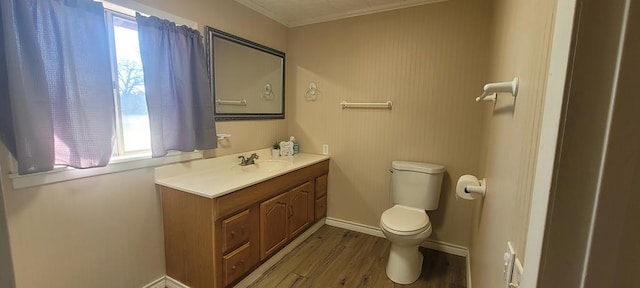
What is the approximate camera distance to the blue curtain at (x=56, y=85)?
1177 mm

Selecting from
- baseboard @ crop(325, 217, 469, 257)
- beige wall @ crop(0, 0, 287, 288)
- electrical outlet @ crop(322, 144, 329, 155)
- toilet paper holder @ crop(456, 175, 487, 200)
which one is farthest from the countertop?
toilet paper holder @ crop(456, 175, 487, 200)

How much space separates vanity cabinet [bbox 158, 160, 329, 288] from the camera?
1.65 meters

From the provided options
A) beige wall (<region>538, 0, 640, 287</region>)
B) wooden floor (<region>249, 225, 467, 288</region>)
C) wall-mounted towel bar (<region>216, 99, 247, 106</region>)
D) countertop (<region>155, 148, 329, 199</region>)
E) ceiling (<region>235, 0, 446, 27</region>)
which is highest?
ceiling (<region>235, 0, 446, 27</region>)

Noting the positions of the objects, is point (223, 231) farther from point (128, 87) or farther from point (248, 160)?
point (128, 87)

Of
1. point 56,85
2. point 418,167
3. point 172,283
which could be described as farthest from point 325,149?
point 56,85

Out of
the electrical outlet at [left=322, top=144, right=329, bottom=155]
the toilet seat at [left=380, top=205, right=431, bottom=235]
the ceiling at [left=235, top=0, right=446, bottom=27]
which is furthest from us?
the electrical outlet at [left=322, top=144, right=329, bottom=155]

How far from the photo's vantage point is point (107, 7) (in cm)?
153

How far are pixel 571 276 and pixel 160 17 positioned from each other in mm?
2204

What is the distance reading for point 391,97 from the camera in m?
2.55

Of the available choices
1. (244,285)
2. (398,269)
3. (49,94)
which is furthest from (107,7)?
(398,269)

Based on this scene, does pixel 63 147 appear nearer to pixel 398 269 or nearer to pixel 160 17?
pixel 160 17

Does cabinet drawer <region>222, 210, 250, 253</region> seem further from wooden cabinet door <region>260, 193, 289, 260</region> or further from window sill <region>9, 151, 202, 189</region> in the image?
window sill <region>9, 151, 202, 189</region>

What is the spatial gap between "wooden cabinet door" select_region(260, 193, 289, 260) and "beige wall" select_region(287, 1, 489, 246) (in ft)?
2.78

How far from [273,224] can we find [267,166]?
0.55 metres
